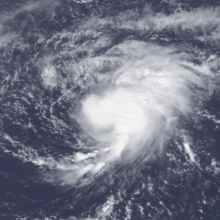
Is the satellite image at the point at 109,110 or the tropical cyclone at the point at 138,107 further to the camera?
the tropical cyclone at the point at 138,107

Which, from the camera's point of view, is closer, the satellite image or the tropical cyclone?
the satellite image

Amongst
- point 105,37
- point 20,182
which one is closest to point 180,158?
point 20,182

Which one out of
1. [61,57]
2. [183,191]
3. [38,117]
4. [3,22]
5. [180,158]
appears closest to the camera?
[183,191]

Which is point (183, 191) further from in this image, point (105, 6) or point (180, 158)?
point (105, 6)

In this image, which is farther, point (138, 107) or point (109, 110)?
point (109, 110)

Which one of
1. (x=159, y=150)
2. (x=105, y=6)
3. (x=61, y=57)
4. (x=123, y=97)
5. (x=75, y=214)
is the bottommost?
(x=75, y=214)

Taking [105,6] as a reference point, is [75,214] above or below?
below

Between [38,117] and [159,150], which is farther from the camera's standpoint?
[38,117]

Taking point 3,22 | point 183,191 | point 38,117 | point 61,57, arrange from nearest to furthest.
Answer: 1. point 183,191
2. point 38,117
3. point 61,57
4. point 3,22
